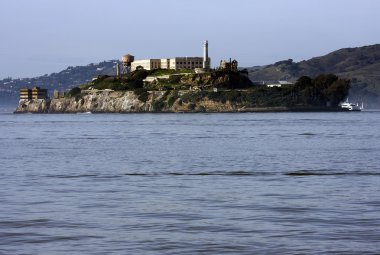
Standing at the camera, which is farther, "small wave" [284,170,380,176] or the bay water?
"small wave" [284,170,380,176]

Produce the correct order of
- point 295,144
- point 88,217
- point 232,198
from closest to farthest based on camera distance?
point 88,217, point 232,198, point 295,144

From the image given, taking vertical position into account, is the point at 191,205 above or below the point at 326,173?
above

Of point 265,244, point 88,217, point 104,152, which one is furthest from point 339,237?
point 104,152

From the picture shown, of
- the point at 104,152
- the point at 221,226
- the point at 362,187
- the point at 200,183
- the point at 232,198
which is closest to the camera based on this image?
the point at 221,226

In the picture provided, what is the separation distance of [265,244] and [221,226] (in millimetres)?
2804

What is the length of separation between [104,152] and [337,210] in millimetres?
36253

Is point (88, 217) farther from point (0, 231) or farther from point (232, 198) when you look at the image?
point (232, 198)

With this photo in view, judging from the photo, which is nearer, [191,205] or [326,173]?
[191,205]

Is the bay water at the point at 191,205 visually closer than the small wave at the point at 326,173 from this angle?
Yes

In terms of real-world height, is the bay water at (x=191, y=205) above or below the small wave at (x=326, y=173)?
above

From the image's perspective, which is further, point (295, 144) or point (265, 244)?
point (295, 144)

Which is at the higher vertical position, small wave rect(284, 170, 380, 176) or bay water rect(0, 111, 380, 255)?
bay water rect(0, 111, 380, 255)

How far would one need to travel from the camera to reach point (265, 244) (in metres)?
21.5

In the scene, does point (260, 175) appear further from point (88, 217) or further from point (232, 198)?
point (88, 217)
